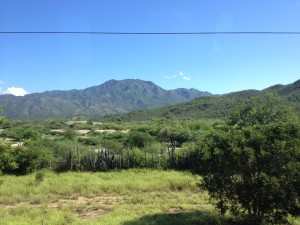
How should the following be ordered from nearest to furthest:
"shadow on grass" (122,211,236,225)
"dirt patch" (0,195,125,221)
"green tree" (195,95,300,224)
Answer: "green tree" (195,95,300,224), "shadow on grass" (122,211,236,225), "dirt patch" (0,195,125,221)

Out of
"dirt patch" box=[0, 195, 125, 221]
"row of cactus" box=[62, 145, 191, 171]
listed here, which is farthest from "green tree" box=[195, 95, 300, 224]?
"row of cactus" box=[62, 145, 191, 171]

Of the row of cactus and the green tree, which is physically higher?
the green tree

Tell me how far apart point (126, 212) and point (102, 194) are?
12.0 feet

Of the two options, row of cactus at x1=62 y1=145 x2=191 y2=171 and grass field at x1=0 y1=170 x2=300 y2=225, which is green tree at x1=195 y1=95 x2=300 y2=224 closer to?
grass field at x1=0 y1=170 x2=300 y2=225

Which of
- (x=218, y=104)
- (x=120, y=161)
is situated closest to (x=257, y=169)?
(x=120, y=161)

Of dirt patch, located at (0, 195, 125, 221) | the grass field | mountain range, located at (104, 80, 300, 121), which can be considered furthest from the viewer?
mountain range, located at (104, 80, 300, 121)

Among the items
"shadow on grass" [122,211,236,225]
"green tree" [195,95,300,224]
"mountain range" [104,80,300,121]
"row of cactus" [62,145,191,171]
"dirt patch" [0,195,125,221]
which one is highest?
"mountain range" [104,80,300,121]

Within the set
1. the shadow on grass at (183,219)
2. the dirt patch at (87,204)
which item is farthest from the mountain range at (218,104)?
the shadow on grass at (183,219)

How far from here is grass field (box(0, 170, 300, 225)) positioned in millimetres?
11078

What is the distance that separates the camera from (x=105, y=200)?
14328 millimetres

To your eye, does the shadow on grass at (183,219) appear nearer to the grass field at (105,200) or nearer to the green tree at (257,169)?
the grass field at (105,200)

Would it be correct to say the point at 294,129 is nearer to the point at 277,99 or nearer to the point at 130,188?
the point at 130,188

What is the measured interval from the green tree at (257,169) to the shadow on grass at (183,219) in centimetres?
84

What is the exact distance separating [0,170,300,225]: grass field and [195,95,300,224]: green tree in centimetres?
133
